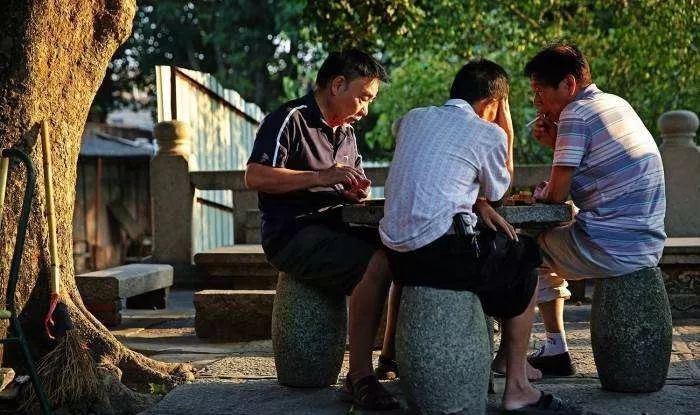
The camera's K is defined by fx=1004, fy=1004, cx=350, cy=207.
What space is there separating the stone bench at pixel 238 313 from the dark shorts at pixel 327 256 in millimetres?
1968

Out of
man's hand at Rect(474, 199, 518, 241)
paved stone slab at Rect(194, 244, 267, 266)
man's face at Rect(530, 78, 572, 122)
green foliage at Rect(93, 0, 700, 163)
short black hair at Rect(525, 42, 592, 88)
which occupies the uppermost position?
green foliage at Rect(93, 0, 700, 163)

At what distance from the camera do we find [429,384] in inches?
159

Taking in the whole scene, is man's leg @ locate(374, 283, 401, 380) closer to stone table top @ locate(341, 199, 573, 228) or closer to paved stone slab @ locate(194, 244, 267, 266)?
stone table top @ locate(341, 199, 573, 228)

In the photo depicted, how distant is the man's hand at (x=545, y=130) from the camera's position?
501 centimetres

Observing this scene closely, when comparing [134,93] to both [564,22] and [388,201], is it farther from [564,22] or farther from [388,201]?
[388,201]

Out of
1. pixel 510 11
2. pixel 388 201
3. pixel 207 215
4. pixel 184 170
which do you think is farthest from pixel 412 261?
pixel 510 11

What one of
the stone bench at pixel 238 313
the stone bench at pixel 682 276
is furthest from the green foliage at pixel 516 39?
the stone bench at pixel 238 313

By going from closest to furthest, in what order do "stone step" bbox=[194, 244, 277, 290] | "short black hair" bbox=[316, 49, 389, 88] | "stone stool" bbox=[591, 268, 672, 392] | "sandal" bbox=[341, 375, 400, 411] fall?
1. "sandal" bbox=[341, 375, 400, 411]
2. "stone stool" bbox=[591, 268, 672, 392]
3. "short black hair" bbox=[316, 49, 389, 88]
4. "stone step" bbox=[194, 244, 277, 290]

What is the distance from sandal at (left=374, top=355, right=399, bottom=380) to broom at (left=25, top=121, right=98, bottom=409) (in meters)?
1.37

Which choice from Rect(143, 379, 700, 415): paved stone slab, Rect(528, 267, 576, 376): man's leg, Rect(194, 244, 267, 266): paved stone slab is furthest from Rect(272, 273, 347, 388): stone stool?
Rect(194, 244, 267, 266): paved stone slab

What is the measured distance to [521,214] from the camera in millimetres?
4320

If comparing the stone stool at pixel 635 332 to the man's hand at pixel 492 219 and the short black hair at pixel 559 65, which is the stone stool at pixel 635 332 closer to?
the man's hand at pixel 492 219

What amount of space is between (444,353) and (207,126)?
7576 mm

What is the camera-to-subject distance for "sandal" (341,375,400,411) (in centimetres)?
434
